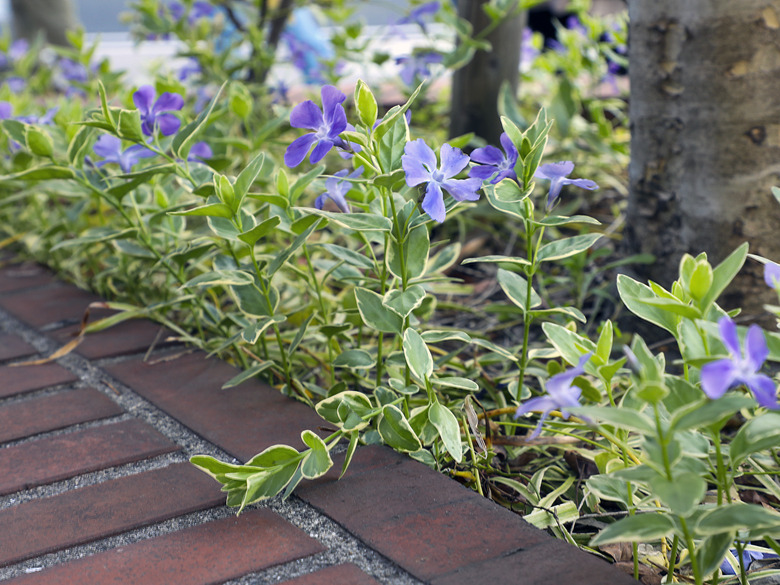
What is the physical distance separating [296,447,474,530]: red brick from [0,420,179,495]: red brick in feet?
0.84

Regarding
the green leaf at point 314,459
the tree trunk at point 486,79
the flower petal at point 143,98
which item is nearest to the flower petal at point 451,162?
the green leaf at point 314,459

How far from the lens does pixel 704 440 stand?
786mm

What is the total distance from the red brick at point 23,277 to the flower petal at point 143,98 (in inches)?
30.1

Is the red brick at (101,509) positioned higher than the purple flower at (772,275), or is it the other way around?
the purple flower at (772,275)

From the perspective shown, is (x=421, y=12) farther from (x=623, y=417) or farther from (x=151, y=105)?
(x=623, y=417)

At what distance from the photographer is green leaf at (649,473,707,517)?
676mm

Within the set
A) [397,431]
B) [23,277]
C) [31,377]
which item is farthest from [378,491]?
[23,277]

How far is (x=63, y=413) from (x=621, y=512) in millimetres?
831

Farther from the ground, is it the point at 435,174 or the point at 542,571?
the point at 435,174

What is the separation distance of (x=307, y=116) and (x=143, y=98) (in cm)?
42

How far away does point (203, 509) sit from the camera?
0.97 metres

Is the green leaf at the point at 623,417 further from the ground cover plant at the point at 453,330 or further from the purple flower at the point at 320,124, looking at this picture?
the purple flower at the point at 320,124

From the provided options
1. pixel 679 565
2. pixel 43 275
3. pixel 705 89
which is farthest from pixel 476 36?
pixel 679 565

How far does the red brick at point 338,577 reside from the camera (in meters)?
0.83
